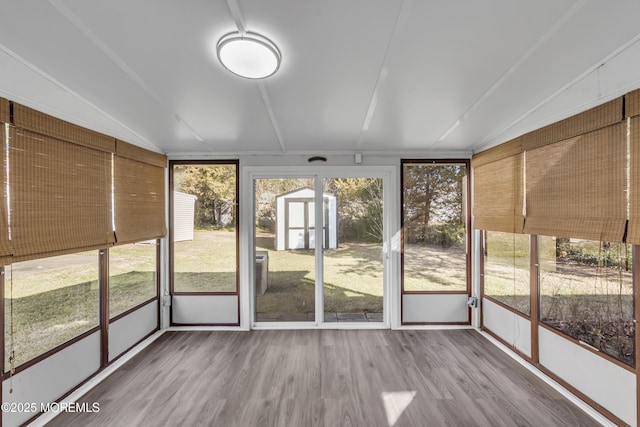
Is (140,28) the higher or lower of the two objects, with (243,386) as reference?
higher

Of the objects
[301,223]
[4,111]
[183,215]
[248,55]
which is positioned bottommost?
[301,223]

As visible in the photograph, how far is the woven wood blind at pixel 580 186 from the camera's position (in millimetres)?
1728

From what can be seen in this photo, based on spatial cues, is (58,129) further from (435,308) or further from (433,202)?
(435,308)

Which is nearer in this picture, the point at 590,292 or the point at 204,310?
the point at 590,292

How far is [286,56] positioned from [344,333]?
9.86ft

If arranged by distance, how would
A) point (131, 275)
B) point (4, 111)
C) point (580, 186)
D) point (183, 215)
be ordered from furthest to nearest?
1. point (183, 215)
2. point (131, 275)
3. point (580, 186)
4. point (4, 111)

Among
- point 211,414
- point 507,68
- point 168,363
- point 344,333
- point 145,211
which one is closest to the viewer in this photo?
point 507,68

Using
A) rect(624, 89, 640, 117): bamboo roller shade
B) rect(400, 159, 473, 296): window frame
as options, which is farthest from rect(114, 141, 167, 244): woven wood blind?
rect(624, 89, 640, 117): bamboo roller shade

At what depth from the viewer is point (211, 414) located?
198cm

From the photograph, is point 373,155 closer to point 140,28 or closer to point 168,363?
point 140,28

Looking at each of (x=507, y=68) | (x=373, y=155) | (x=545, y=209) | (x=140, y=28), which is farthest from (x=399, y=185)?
(x=140, y=28)

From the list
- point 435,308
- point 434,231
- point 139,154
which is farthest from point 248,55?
point 435,308

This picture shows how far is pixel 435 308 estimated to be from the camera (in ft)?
11.3

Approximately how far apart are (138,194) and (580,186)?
3.97 meters
